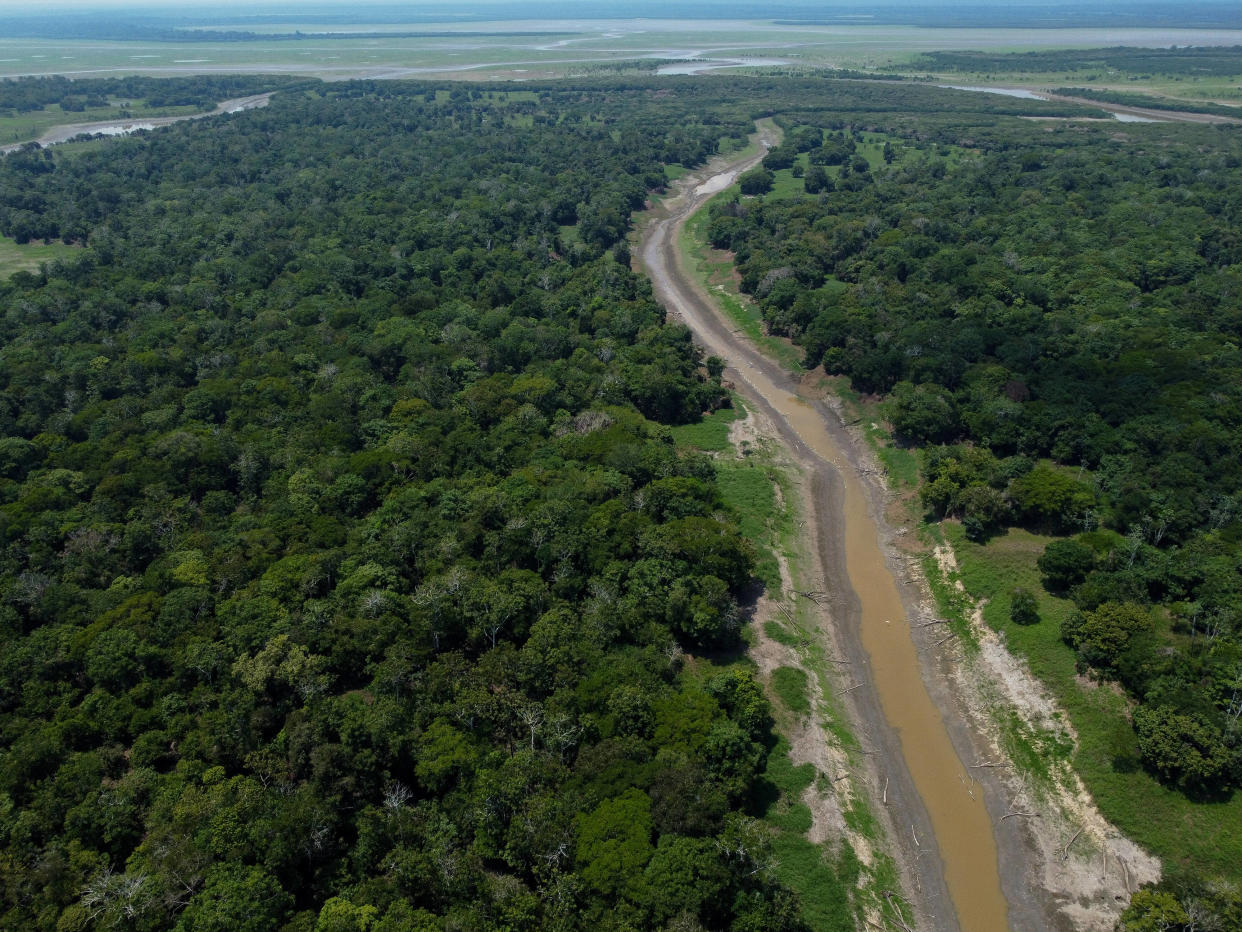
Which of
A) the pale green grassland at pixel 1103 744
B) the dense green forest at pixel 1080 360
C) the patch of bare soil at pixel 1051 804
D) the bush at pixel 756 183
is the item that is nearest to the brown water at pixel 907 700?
the patch of bare soil at pixel 1051 804

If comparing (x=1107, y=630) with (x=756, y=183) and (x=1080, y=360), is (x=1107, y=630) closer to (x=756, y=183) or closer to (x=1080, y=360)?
(x=1080, y=360)

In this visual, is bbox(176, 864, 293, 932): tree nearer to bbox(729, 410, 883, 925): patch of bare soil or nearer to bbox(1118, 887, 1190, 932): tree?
bbox(729, 410, 883, 925): patch of bare soil

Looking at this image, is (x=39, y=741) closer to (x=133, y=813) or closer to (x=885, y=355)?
(x=133, y=813)

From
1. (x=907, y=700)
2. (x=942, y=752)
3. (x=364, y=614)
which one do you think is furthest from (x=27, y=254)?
(x=942, y=752)

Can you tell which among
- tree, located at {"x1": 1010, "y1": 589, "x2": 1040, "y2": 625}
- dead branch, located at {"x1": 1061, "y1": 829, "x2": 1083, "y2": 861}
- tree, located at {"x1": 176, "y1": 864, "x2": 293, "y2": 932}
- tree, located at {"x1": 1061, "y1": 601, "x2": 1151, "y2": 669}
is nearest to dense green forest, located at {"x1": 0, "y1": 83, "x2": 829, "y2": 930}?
tree, located at {"x1": 176, "y1": 864, "x2": 293, "y2": 932}

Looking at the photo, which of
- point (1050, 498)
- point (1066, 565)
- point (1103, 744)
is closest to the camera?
point (1103, 744)

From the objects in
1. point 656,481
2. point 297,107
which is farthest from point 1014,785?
point 297,107
